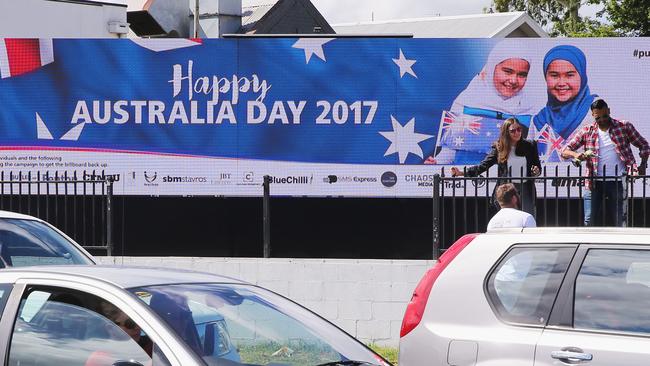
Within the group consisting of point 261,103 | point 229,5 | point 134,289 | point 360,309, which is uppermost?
point 229,5

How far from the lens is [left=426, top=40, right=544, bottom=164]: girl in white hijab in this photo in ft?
50.0

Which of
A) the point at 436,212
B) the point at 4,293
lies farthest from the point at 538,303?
the point at 436,212

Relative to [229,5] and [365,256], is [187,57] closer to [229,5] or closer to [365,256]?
[365,256]

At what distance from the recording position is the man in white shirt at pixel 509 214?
30.3 ft

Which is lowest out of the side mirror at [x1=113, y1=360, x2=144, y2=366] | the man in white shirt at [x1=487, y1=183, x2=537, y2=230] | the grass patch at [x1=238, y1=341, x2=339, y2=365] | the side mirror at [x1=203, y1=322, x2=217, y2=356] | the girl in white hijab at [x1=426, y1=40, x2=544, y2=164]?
the grass patch at [x1=238, y1=341, x2=339, y2=365]

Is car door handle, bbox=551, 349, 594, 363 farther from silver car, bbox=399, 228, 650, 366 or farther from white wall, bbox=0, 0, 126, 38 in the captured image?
white wall, bbox=0, 0, 126, 38

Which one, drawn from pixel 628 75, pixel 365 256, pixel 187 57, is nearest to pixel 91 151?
pixel 187 57

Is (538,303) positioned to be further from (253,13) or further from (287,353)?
(253,13)

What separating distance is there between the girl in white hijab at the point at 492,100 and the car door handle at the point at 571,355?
9.74 metres

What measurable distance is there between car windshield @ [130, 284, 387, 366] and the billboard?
9917 millimetres

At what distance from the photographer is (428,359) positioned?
600 centimetres

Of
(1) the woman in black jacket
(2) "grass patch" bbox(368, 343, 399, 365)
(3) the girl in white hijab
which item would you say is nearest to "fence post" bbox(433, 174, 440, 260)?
(2) "grass patch" bbox(368, 343, 399, 365)

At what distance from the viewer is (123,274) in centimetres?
509

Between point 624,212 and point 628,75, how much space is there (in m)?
5.08
